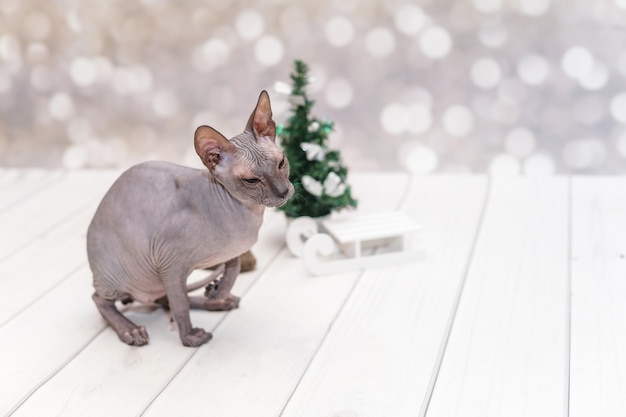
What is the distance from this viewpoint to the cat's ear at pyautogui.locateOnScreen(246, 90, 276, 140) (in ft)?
4.79

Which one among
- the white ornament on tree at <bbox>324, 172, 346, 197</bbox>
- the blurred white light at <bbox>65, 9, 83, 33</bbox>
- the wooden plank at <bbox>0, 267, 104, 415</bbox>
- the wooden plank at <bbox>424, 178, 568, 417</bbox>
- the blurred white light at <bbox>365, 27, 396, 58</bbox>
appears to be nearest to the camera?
the wooden plank at <bbox>424, 178, 568, 417</bbox>

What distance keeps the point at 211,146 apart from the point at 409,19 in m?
1.26

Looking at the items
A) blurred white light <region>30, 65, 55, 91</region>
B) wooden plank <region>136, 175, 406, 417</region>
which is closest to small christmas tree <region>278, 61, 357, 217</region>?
wooden plank <region>136, 175, 406, 417</region>

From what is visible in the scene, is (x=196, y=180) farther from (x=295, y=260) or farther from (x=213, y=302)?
(x=295, y=260)

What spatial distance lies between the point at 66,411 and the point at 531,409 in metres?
0.72

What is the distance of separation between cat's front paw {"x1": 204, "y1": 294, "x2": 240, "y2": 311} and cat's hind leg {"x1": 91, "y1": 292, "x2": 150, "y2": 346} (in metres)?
0.15

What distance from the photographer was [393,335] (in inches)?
63.4

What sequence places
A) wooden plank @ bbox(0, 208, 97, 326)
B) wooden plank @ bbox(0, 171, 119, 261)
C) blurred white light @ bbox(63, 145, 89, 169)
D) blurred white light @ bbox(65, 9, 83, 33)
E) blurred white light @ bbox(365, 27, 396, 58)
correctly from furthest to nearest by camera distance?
blurred white light @ bbox(63, 145, 89, 169) < blurred white light @ bbox(65, 9, 83, 33) < blurred white light @ bbox(365, 27, 396, 58) < wooden plank @ bbox(0, 171, 119, 261) < wooden plank @ bbox(0, 208, 97, 326)

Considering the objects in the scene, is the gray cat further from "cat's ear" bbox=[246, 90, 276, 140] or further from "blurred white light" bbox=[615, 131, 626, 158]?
"blurred white light" bbox=[615, 131, 626, 158]

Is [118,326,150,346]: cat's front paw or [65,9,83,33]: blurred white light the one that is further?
[65,9,83,33]: blurred white light

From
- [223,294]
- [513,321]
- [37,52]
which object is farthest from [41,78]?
[513,321]

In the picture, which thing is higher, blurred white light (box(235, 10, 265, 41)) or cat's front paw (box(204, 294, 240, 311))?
blurred white light (box(235, 10, 265, 41))

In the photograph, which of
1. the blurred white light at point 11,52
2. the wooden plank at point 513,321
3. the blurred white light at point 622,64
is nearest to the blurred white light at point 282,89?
the wooden plank at point 513,321

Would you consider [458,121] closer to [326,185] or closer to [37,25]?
[326,185]
